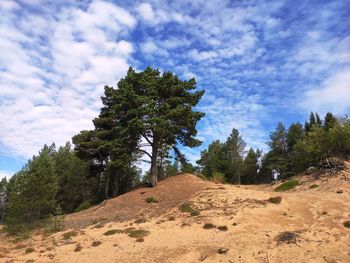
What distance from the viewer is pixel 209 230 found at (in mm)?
23062

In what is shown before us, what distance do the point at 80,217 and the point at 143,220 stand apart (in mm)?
9311

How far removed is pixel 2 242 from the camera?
28188 mm

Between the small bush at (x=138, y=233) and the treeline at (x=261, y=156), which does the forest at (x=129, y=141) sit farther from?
Result: the treeline at (x=261, y=156)

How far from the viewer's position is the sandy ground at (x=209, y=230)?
1887 centimetres

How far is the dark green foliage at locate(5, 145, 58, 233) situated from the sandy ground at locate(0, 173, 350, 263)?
2.63 m

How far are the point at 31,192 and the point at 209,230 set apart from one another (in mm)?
20006

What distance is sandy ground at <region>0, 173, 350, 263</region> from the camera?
18872mm

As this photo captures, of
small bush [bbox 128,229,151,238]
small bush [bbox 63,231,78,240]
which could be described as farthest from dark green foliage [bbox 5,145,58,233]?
small bush [bbox 128,229,151,238]

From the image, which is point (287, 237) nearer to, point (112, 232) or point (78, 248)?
point (112, 232)

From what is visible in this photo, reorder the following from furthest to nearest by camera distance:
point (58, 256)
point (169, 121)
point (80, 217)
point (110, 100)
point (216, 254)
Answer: point (110, 100)
point (169, 121)
point (80, 217)
point (58, 256)
point (216, 254)

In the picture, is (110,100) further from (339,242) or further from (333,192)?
(339,242)

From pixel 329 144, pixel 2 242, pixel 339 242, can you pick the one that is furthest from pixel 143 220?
pixel 329 144

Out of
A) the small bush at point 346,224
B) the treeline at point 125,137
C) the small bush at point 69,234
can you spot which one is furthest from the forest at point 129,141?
the small bush at point 346,224

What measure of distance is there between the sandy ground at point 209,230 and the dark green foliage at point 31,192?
103 inches
